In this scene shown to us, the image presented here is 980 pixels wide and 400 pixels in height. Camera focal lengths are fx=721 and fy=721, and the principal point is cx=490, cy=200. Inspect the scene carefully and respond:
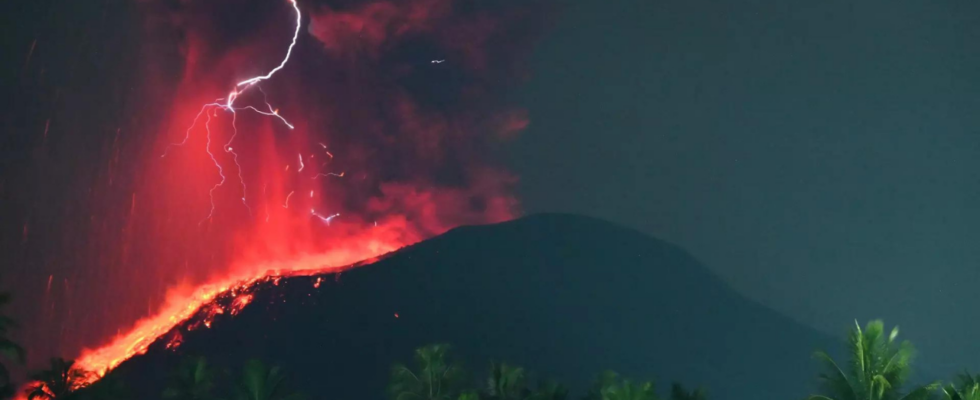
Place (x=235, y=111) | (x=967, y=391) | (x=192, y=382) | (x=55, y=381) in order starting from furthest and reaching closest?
(x=235, y=111) < (x=192, y=382) < (x=55, y=381) < (x=967, y=391)

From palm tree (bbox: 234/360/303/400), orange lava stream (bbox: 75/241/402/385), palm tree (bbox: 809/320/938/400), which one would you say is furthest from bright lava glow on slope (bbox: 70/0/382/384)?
palm tree (bbox: 809/320/938/400)

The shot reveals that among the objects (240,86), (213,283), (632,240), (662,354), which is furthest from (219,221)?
(662,354)

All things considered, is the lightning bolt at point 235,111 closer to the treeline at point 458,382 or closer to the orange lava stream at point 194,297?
the orange lava stream at point 194,297

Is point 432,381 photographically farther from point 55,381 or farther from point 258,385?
point 55,381

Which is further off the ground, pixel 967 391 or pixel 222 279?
pixel 222 279

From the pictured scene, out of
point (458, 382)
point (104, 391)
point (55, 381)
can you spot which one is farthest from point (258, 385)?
point (55, 381)

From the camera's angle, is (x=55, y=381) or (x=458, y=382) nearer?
(x=458, y=382)
